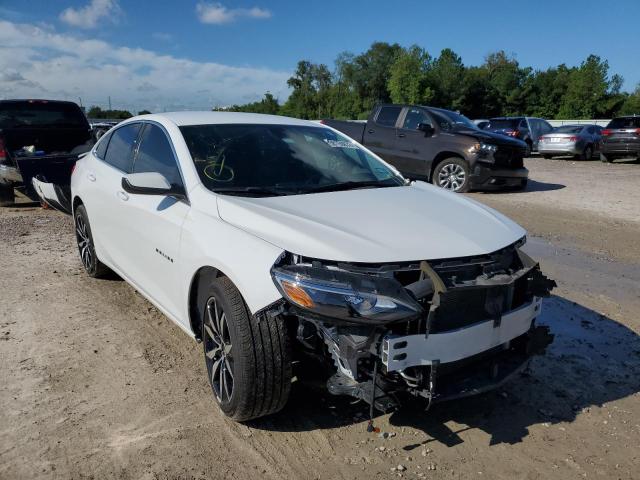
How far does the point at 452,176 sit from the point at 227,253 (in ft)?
30.5

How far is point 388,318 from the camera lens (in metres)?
2.43

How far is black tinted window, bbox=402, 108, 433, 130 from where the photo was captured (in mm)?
11844

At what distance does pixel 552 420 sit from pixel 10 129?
9.70 metres

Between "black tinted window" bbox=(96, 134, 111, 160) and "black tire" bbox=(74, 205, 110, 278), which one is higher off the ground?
"black tinted window" bbox=(96, 134, 111, 160)

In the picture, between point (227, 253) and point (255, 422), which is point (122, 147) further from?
point (255, 422)

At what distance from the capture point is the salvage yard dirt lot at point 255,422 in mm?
2727

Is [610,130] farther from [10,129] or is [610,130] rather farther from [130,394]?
[130,394]

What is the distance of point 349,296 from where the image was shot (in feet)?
8.09

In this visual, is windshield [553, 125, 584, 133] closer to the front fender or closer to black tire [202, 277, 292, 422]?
the front fender

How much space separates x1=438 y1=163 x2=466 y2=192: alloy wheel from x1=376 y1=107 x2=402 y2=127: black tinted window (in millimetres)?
1597

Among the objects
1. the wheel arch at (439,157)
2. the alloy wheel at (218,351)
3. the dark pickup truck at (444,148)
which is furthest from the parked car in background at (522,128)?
the alloy wheel at (218,351)

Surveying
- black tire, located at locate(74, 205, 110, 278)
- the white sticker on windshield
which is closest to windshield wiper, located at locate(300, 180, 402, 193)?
the white sticker on windshield

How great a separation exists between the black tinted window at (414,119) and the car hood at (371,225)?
8.64 m

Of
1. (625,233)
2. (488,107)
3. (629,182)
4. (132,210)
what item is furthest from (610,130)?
(488,107)
